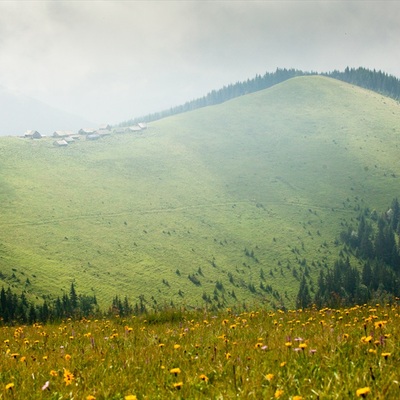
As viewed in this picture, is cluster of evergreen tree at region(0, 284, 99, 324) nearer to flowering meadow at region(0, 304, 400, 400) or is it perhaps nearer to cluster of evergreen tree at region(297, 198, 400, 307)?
cluster of evergreen tree at region(297, 198, 400, 307)

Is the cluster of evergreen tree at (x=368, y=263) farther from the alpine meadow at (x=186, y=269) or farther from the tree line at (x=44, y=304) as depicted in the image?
the tree line at (x=44, y=304)

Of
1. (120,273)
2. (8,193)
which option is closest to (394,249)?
(120,273)

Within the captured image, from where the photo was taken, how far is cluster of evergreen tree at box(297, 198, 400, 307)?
127000mm

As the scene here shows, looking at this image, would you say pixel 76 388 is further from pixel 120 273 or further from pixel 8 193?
pixel 8 193

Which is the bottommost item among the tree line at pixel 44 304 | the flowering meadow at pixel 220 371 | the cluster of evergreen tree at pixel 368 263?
the cluster of evergreen tree at pixel 368 263

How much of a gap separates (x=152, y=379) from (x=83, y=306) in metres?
101

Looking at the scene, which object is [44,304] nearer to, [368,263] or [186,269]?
[186,269]

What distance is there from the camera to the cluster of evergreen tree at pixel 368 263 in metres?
127

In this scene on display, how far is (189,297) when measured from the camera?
12056cm

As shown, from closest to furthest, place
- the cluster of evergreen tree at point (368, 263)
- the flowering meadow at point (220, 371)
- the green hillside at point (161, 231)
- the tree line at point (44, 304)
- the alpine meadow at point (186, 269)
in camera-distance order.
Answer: the flowering meadow at point (220, 371) → the alpine meadow at point (186, 269) → the tree line at point (44, 304) → the green hillside at point (161, 231) → the cluster of evergreen tree at point (368, 263)

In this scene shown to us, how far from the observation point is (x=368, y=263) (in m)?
147

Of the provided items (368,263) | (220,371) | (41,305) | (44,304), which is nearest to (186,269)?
(41,305)

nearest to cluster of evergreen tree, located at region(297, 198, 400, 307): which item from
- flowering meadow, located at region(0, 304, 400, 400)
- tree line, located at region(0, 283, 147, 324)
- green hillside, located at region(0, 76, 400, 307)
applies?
green hillside, located at region(0, 76, 400, 307)

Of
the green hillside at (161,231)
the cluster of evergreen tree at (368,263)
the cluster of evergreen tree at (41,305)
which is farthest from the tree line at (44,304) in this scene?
the cluster of evergreen tree at (368,263)
